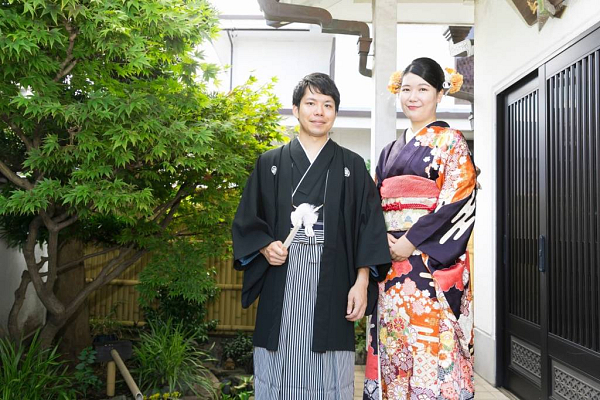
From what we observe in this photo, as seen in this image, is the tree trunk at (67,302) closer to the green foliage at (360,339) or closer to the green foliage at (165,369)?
the green foliage at (165,369)

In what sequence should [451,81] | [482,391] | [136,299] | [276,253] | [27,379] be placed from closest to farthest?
1. [276,253]
2. [451,81]
3. [27,379]
4. [482,391]
5. [136,299]

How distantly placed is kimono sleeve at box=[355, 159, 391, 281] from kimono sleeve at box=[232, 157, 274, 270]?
17.3 inches

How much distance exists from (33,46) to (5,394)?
216 centimetres

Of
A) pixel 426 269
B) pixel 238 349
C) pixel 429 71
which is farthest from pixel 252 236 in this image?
pixel 238 349

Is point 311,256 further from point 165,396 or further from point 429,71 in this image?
point 165,396

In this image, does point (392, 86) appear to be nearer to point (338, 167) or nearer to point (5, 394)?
point (338, 167)

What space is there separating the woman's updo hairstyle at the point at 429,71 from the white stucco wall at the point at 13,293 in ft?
14.0

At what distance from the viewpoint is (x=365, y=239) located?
8.95 feet

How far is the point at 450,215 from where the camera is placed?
113 inches

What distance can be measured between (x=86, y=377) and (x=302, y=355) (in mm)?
2609

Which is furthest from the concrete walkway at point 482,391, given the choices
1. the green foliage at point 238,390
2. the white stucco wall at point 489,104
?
the green foliage at point 238,390

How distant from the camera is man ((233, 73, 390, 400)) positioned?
2654 mm

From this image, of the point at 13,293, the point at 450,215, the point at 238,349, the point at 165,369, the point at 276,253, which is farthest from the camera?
the point at 238,349

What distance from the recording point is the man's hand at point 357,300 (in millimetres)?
2688
